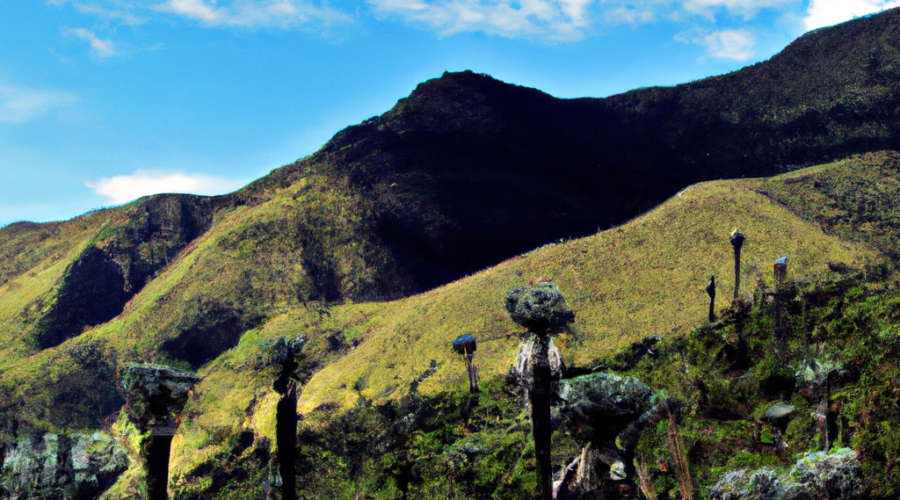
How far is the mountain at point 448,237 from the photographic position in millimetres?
47906

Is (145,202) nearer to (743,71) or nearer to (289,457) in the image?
(289,457)

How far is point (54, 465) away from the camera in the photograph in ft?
113

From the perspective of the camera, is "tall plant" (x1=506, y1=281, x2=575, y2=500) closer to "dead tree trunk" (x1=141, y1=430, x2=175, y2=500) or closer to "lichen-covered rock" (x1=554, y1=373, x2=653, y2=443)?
"lichen-covered rock" (x1=554, y1=373, x2=653, y2=443)

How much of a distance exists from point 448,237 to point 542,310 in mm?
69960

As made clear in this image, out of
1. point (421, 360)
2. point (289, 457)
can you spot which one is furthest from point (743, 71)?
point (289, 457)

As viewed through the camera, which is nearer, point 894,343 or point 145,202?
point 894,343

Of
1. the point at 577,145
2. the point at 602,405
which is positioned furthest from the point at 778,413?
the point at 577,145

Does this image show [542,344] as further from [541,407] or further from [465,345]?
[465,345]

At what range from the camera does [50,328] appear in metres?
70.2

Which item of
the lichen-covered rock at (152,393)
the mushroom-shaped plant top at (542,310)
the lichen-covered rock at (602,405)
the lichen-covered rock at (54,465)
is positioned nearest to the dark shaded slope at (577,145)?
the lichen-covered rock at (54,465)

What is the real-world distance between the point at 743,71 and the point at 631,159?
75.4ft

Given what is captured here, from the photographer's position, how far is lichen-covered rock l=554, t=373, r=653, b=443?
1248cm

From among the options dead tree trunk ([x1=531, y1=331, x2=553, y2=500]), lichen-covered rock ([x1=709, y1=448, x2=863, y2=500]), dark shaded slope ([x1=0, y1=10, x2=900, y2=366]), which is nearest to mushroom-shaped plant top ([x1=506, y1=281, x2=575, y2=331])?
dead tree trunk ([x1=531, y1=331, x2=553, y2=500])

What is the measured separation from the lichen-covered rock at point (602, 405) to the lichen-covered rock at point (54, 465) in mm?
16615
